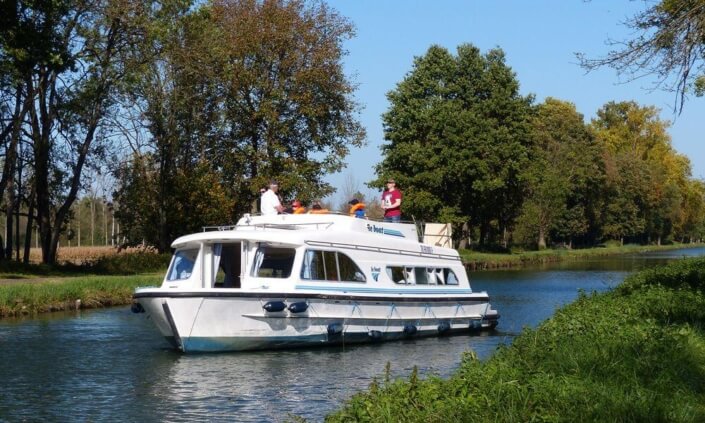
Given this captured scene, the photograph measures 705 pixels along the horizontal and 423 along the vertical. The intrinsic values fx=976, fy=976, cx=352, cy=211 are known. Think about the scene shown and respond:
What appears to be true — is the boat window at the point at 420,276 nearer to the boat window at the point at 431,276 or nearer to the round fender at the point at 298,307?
the boat window at the point at 431,276

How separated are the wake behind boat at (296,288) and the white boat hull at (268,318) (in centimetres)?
2

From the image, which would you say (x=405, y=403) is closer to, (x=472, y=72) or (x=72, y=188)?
(x=72, y=188)

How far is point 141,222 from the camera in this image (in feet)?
172

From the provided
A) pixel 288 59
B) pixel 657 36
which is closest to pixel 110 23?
pixel 288 59

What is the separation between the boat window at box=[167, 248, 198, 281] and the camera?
23.5m

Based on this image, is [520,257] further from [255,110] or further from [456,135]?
[255,110]

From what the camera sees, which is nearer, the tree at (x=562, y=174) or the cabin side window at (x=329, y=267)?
the cabin side window at (x=329, y=267)

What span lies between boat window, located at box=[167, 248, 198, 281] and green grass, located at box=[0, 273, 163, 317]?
28.2 feet

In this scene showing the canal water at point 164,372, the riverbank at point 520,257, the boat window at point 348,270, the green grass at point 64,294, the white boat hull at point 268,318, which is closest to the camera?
the canal water at point 164,372

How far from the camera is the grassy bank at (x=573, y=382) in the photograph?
1021 centimetres

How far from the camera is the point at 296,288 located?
74.8 feet

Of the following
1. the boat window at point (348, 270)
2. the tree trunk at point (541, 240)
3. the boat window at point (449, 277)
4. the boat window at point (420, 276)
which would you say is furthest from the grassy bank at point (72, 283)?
the tree trunk at point (541, 240)

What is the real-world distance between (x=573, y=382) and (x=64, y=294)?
23.8 metres

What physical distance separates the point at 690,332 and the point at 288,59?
3987 cm
